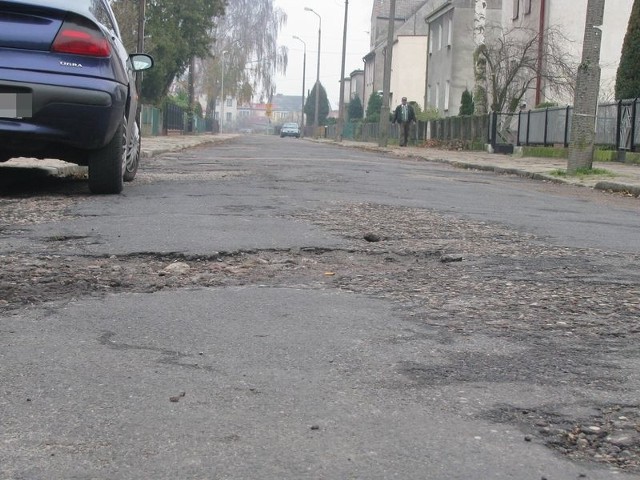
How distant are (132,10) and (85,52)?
25.3 meters

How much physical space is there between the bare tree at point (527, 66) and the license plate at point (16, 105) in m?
22.4

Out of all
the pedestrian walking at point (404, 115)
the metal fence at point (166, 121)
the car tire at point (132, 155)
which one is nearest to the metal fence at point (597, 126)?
the pedestrian walking at point (404, 115)

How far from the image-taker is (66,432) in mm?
2205

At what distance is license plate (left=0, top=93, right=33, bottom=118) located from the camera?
6121 millimetres

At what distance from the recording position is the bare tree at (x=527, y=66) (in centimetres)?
2694

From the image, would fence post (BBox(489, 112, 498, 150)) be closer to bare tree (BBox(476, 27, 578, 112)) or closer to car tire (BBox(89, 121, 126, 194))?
bare tree (BBox(476, 27, 578, 112))

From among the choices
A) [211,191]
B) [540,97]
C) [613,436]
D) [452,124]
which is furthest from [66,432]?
[452,124]

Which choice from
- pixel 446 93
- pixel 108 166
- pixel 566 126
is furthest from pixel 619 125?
pixel 446 93

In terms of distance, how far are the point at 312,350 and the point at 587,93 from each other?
1116 cm

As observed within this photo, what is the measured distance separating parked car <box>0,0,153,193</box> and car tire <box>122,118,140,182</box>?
5.10 feet

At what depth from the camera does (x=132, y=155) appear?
27.7 feet

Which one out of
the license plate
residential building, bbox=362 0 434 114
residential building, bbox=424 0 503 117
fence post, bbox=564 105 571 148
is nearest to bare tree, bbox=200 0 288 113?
residential building, bbox=362 0 434 114

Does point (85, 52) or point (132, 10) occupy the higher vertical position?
point (132, 10)

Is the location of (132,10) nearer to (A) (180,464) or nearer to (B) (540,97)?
(B) (540,97)
